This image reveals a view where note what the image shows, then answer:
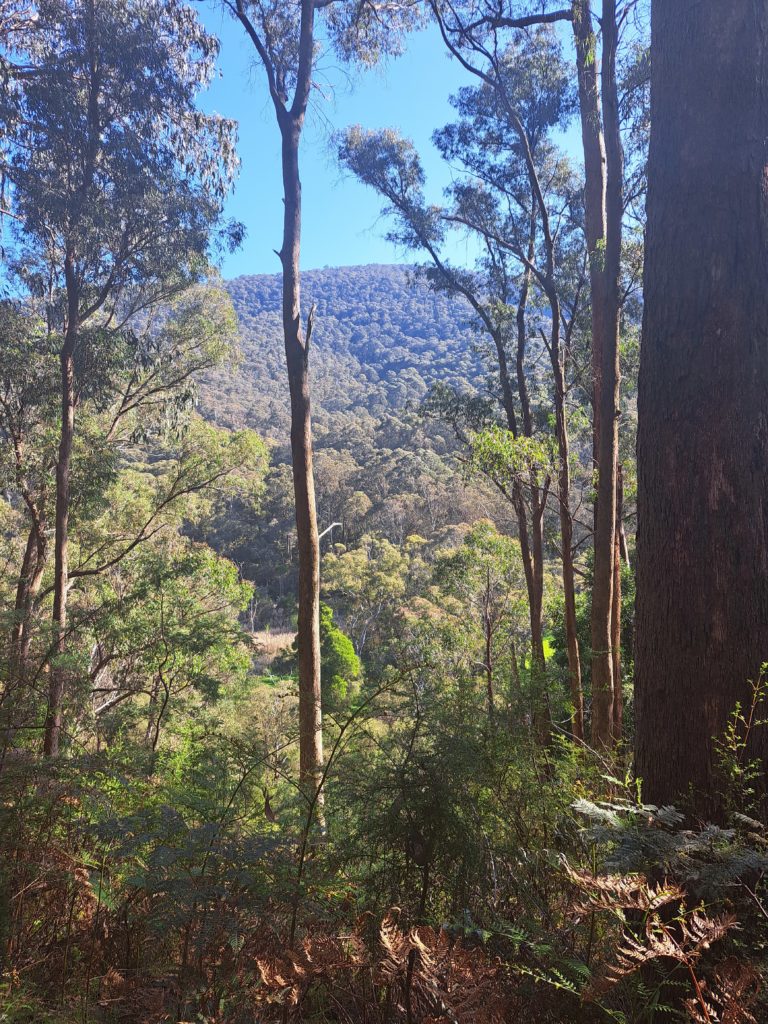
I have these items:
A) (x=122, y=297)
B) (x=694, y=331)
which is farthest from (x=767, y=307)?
(x=122, y=297)

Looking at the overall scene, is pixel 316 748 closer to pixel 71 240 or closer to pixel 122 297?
pixel 71 240

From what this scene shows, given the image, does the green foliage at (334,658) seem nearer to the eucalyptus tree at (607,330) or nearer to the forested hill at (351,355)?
the eucalyptus tree at (607,330)

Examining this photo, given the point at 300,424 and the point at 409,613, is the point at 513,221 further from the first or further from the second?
the point at 409,613

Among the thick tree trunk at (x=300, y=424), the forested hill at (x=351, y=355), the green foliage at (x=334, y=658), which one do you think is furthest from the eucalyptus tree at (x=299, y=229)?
the forested hill at (x=351, y=355)

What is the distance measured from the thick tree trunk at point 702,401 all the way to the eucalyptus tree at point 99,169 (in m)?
7.71

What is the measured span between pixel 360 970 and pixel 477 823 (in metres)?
0.52

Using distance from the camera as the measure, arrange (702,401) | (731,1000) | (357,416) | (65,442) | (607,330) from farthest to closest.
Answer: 1. (357,416)
2. (65,442)
3. (607,330)
4. (702,401)
5. (731,1000)

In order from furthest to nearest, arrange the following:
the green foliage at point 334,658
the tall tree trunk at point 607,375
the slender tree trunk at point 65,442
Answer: the green foliage at point 334,658 → the slender tree trunk at point 65,442 → the tall tree trunk at point 607,375

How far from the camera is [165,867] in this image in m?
1.55

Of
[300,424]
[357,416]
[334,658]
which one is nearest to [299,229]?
[300,424]

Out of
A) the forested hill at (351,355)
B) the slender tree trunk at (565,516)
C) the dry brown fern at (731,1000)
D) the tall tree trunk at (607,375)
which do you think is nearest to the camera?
the dry brown fern at (731,1000)

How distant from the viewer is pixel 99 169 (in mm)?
8617

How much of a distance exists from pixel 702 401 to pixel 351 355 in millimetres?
74398

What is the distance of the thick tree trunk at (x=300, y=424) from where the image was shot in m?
5.85
